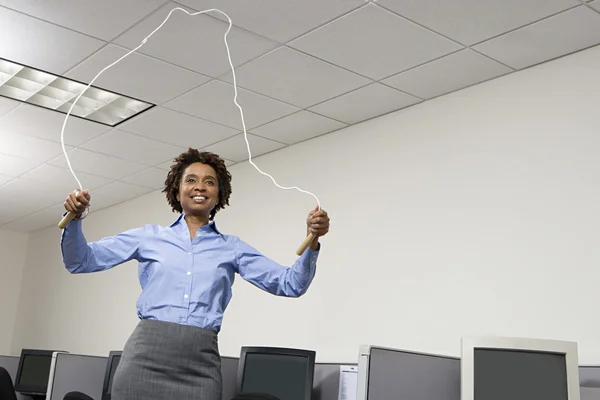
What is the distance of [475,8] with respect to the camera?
9.68 ft

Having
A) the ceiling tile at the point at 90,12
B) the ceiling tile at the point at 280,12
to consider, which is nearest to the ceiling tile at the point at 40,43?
the ceiling tile at the point at 90,12

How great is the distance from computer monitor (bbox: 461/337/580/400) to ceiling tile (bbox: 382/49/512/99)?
1.52m

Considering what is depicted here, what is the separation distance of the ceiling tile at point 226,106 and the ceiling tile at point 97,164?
1252 millimetres

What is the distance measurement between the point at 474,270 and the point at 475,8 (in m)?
1.24

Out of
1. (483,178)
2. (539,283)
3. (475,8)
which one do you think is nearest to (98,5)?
(475,8)

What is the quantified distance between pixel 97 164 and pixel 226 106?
5.59 feet

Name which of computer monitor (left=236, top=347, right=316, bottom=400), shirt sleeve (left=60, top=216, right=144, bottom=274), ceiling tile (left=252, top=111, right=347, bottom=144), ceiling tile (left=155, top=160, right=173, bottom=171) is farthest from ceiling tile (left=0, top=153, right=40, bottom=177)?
shirt sleeve (left=60, top=216, right=144, bottom=274)

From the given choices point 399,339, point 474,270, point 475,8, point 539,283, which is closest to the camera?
point 475,8

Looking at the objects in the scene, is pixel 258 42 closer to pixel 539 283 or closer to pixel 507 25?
pixel 507 25

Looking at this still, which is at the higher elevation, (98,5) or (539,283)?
(98,5)

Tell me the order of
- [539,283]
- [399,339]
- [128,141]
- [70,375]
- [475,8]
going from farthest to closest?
1. [128,141]
2. [70,375]
3. [399,339]
4. [539,283]
5. [475,8]

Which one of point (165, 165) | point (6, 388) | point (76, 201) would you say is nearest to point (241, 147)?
point (165, 165)

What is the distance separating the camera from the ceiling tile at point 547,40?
3018mm

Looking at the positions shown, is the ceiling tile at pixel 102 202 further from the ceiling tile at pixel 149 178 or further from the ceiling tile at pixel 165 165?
the ceiling tile at pixel 165 165
